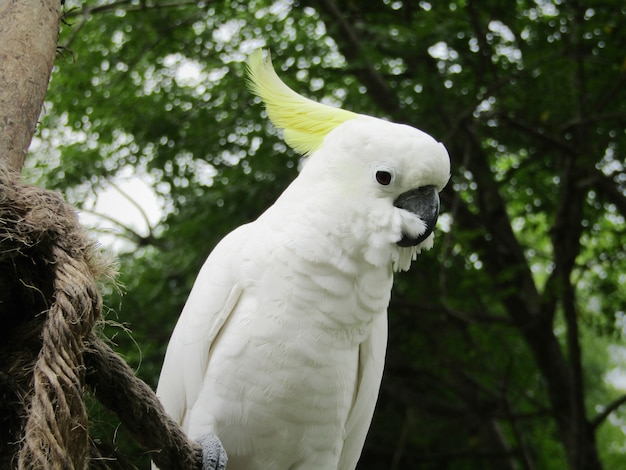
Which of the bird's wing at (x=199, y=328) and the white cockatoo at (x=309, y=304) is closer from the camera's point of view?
the white cockatoo at (x=309, y=304)

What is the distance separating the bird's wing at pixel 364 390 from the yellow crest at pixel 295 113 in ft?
2.14

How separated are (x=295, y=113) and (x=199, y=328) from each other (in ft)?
2.60

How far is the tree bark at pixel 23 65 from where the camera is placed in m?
1.70

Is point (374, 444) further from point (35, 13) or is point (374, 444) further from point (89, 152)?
point (35, 13)

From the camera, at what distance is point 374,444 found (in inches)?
220

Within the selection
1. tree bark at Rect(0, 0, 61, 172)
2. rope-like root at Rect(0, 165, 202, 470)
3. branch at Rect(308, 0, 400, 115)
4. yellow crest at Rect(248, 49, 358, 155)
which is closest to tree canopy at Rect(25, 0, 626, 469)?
branch at Rect(308, 0, 400, 115)

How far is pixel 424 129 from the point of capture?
14.8ft

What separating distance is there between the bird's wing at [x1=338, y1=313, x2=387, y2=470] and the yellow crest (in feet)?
2.14

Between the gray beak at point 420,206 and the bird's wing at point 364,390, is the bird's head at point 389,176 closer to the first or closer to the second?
the gray beak at point 420,206

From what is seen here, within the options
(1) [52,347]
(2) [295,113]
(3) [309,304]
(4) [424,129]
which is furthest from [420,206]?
(4) [424,129]

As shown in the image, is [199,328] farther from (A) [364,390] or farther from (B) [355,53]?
(B) [355,53]

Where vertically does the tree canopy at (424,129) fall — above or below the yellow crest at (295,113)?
below

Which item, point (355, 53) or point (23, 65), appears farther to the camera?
point (355, 53)

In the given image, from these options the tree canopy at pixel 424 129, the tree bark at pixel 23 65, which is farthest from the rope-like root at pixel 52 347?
the tree canopy at pixel 424 129
